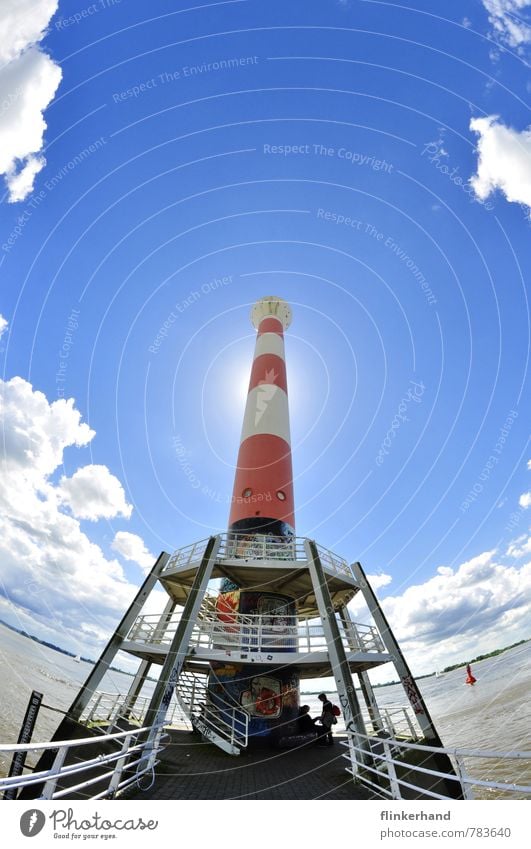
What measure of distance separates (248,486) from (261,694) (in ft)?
21.4

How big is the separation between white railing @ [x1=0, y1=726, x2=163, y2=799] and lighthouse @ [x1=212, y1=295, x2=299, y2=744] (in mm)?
3371

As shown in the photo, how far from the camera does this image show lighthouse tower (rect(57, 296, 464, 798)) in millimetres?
8914

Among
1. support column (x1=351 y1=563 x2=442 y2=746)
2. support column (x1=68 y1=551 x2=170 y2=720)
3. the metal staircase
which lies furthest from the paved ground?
support column (x1=68 y1=551 x2=170 y2=720)

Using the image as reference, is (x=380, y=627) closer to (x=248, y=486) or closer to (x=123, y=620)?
(x=248, y=486)

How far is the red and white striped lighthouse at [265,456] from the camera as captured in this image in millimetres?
13797

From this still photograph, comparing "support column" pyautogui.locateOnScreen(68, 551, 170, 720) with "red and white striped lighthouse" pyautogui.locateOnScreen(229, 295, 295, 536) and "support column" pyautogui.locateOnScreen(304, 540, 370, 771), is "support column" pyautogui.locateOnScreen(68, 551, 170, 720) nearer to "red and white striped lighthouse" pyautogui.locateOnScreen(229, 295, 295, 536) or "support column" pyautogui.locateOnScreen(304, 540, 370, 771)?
"red and white striped lighthouse" pyautogui.locateOnScreen(229, 295, 295, 536)

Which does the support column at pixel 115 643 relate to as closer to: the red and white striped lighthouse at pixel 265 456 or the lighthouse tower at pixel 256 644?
the lighthouse tower at pixel 256 644

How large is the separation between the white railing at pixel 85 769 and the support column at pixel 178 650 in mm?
387

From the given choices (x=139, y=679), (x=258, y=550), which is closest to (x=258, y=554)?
(x=258, y=550)

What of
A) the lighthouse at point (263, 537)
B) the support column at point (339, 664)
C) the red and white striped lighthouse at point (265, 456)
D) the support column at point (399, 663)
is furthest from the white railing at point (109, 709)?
the support column at point (399, 663)

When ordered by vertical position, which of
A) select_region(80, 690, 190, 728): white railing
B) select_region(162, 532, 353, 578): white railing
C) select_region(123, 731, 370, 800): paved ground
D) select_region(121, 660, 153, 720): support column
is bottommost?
select_region(123, 731, 370, 800): paved ground
